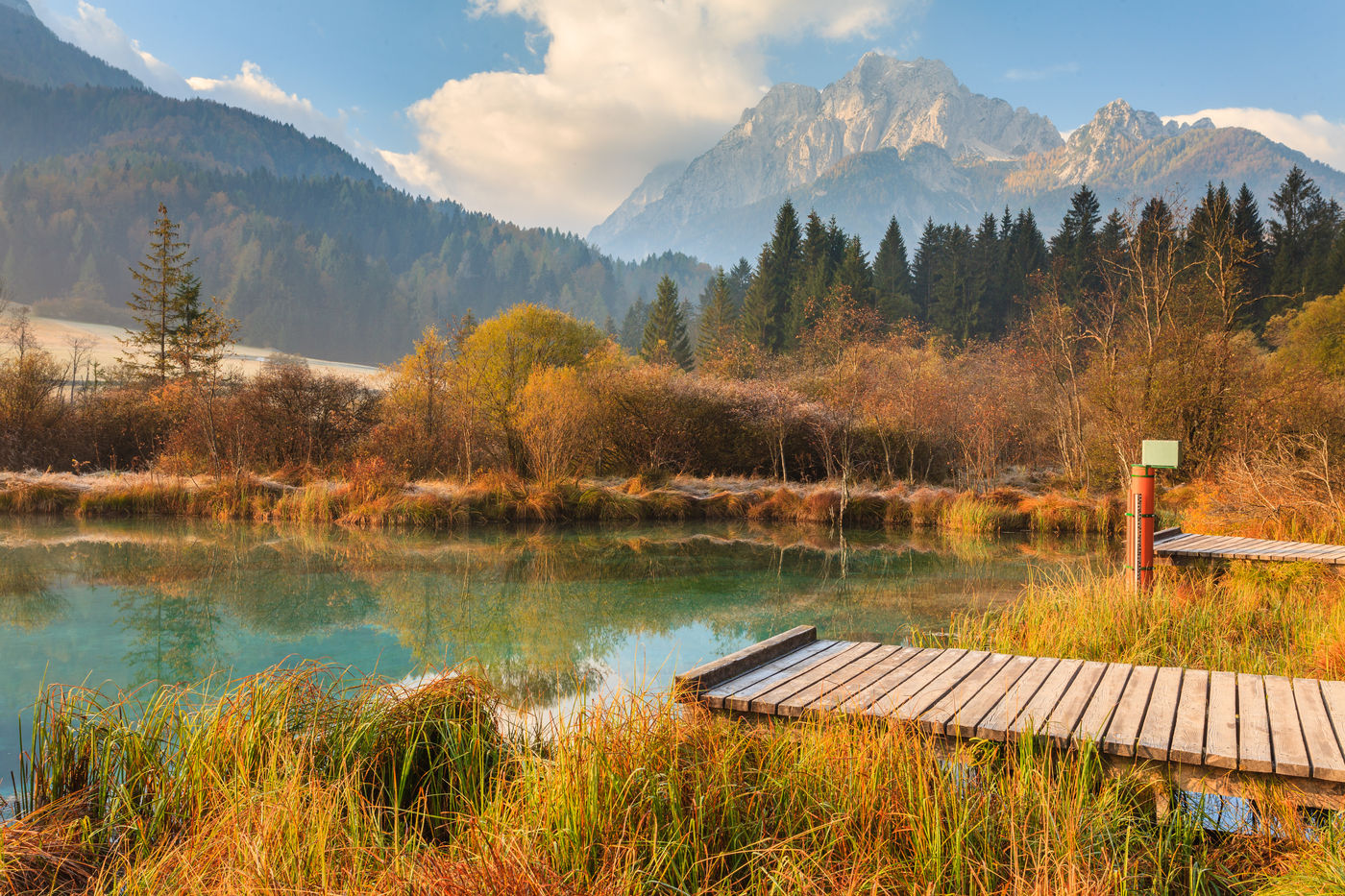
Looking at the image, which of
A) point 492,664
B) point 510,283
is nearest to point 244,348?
point 510,283

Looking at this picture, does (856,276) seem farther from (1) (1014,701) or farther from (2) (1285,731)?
(2) (1285,731)

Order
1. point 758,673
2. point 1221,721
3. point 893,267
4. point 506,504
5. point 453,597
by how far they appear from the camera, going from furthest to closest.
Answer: point 893,267 < point 506,504 < point 453,597 < point 758,673 < point 1221,721

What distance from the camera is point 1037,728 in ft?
8.30

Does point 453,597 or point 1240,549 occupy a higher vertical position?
point 1240,549

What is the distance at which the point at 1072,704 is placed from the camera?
9.19ft

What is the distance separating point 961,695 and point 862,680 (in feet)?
1.35

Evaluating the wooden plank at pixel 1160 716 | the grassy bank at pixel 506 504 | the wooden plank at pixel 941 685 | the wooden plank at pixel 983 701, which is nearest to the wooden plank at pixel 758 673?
the wooden plank at pixel 941 685

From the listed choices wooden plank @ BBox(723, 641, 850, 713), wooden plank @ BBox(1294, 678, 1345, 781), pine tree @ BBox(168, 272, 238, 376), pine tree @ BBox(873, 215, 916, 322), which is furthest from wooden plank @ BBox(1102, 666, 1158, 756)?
pine tree @ BBox(873, 215, 916, 322)

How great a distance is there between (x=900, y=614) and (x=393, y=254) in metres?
110

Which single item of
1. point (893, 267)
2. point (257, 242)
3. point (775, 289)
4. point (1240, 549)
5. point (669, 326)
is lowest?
point (1240, 549)

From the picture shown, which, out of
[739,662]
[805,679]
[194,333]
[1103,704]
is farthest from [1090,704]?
[194,333]

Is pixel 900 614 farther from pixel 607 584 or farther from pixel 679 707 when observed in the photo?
pixel 679 707

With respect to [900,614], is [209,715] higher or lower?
higher

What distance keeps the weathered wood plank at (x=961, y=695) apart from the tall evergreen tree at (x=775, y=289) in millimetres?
36573
